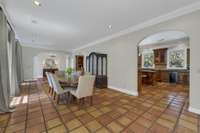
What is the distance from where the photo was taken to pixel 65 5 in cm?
259

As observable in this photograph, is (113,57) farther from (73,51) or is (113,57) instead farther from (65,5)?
(73,51)

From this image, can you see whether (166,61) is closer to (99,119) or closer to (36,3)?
(99,119)

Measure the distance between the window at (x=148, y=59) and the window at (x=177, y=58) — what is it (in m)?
1.11

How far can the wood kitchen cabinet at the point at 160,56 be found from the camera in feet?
23.5

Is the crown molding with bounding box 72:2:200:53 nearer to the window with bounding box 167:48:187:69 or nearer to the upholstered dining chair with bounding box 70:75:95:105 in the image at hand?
the upholstered dining chair with bounding box 70:75:95:105

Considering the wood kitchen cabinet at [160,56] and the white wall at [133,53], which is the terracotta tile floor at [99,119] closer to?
the white wall at [133,53]

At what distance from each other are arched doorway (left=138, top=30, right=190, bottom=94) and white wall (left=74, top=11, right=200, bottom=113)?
165 cm

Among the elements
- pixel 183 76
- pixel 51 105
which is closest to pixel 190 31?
pixel 51 105

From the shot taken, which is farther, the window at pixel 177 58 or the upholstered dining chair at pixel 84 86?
the window at pixel 177 58

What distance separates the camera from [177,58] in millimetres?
6602

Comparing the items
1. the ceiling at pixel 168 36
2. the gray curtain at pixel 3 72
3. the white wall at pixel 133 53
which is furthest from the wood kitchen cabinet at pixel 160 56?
the gray curtain at pixel 3 72

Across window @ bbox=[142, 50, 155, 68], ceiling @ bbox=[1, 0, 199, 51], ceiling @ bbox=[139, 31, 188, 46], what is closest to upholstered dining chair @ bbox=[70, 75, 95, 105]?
ceiling @ bbox=[1, 0, 199, 51]

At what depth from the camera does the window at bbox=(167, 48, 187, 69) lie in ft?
20.7

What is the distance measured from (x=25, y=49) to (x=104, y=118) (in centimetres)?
816
